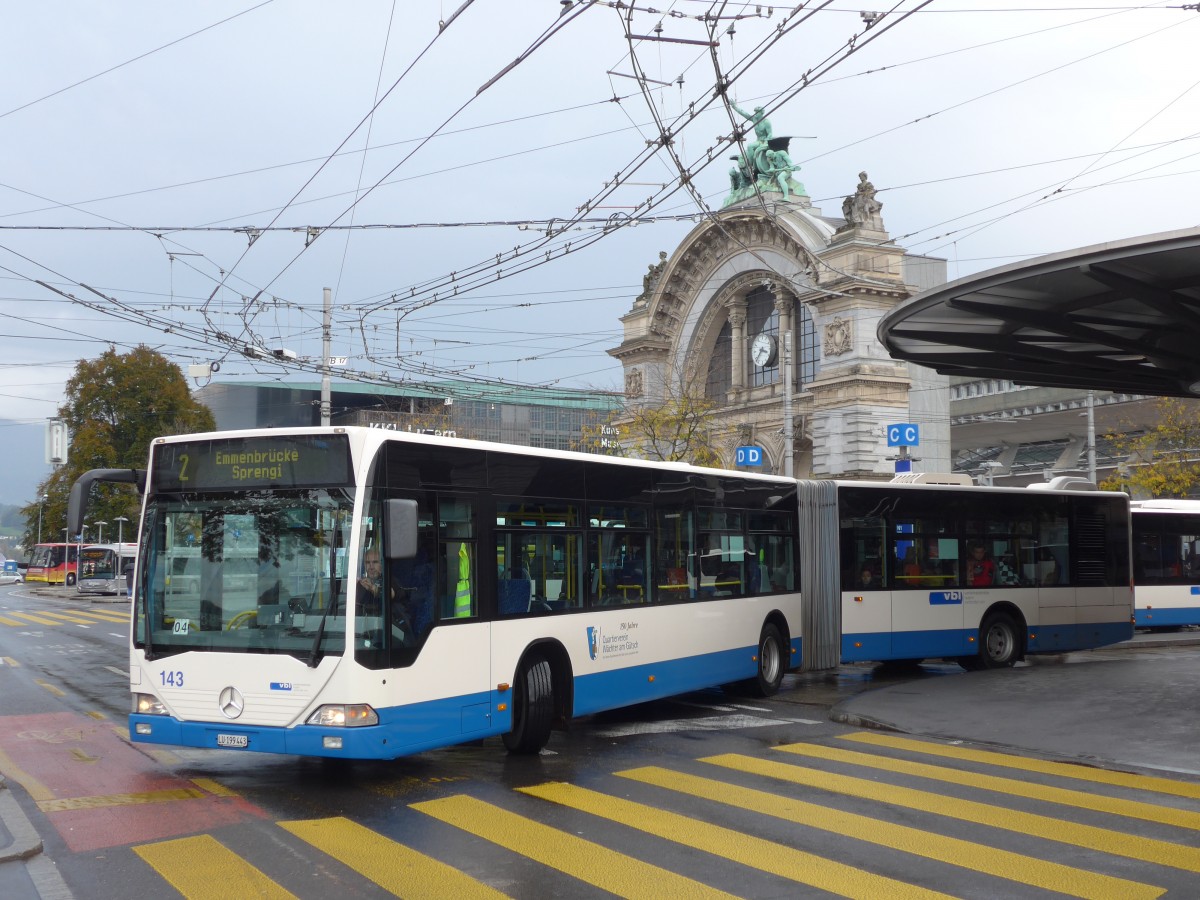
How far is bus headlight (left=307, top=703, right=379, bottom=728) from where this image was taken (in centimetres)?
895

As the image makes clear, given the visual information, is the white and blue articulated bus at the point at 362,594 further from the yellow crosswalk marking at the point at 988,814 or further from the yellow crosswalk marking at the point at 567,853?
the yellow crosswalk marking at the point at 988,814

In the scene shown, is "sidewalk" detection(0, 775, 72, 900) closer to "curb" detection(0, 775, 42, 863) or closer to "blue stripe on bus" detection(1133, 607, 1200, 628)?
"curb" detection(0, 775, 42, 863)

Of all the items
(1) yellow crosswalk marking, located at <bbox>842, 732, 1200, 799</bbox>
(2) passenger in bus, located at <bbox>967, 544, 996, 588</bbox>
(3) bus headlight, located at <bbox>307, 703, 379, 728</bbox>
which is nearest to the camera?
(3) bus headlight, located at <bbox>307, 703, 379, 728</bbox>

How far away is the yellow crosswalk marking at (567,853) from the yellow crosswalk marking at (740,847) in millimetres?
537

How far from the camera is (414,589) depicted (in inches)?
379

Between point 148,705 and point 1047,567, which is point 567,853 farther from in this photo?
point 1047,567

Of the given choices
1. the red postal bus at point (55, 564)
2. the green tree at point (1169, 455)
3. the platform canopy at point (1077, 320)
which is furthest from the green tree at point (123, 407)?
the platform canopy at point (1077, 320)

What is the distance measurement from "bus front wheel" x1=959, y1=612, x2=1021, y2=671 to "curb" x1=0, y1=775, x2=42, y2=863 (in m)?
14.5

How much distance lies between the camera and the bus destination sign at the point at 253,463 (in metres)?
9.41

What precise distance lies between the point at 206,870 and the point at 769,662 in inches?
402

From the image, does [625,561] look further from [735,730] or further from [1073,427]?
[1073,427]

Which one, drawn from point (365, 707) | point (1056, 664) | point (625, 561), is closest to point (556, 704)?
point (625, 561)

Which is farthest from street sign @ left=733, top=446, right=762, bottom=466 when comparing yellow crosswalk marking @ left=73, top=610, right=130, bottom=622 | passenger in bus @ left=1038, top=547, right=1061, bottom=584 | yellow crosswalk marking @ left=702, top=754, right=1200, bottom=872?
yellow crosswalk marking @ left=702, top=754, right=1200, bottom=872

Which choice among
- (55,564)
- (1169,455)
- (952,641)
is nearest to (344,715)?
(952,641)
